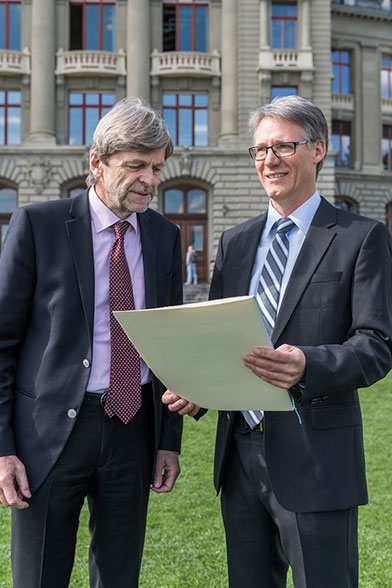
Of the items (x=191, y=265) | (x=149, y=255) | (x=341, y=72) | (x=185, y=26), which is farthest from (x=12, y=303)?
(x=341, y=72)

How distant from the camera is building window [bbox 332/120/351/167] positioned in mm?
34625

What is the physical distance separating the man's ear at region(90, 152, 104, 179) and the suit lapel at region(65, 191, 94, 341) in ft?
0.50

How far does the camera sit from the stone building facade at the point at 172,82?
27.4 meters

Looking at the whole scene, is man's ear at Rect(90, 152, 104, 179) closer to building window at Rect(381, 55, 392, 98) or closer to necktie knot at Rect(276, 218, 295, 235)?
necktie knot at Rect(276, 218, 295, 235)

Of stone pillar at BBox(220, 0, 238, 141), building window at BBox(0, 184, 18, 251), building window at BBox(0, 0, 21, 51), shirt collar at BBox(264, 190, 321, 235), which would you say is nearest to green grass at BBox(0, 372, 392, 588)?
shirt collar at BBox(264, 190, 321, 235)

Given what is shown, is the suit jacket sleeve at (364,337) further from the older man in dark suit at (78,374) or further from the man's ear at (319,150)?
the older man in dark suit at (78,374)

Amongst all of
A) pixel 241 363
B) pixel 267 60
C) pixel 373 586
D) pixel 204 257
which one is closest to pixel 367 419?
pixel 373 586

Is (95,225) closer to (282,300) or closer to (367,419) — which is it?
(282,300)

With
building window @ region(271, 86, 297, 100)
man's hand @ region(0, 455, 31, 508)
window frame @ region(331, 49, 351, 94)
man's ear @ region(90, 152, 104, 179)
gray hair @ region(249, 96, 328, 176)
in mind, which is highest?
window frame @ region(331, 49, 351, 94)

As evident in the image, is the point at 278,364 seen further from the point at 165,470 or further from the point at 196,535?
the point at 196,535

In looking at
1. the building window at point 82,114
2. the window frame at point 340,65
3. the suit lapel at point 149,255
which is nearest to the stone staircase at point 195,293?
the building window at point 82,114

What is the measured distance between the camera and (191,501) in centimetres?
589

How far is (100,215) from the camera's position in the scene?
8.77 feet

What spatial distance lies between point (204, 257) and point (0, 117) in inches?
448
